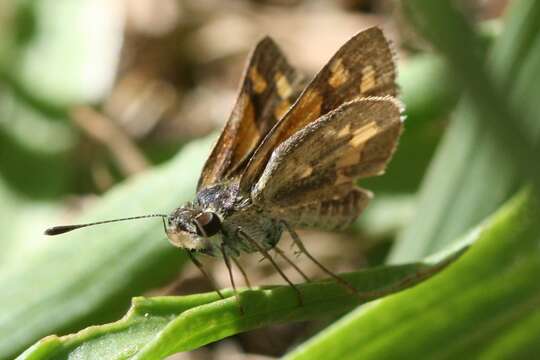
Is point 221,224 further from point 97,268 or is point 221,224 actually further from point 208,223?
point 97,268

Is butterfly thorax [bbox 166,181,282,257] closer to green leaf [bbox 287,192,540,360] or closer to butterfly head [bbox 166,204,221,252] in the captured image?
butterfly head [bbox 166,204,221,252]

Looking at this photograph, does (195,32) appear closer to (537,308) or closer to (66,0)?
(66,0)

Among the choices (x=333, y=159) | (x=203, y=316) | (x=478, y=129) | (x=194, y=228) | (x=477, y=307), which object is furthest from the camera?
(x=478, y=129)

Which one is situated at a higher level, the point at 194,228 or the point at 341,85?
the point at 341,85

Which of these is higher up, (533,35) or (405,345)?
(533,35)

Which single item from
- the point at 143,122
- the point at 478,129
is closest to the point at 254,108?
the point at 478,129

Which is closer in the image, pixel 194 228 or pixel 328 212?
pixel 194 228

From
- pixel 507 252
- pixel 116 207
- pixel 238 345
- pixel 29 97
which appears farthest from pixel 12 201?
pixel 507 252

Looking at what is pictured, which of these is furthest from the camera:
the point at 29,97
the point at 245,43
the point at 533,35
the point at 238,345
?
the point at 245,43
